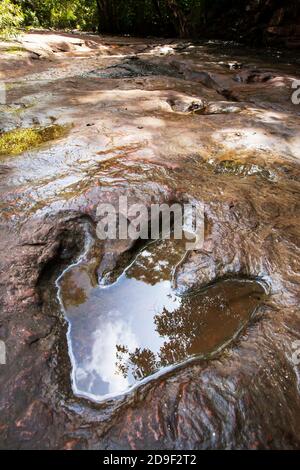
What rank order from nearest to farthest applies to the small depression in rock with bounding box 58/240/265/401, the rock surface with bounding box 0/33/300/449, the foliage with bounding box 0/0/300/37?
the rock surface with bounding box 0/33/300/449
the small depression in rock with bounding box 58/240/265/401
the foliage with bounding box 0/0/300/37

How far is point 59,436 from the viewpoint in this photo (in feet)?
5.36

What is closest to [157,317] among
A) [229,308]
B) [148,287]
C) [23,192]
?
[148,287]

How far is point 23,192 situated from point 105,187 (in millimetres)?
719

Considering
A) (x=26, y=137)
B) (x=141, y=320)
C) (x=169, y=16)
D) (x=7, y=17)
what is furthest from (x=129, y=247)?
(x=169, y=16)

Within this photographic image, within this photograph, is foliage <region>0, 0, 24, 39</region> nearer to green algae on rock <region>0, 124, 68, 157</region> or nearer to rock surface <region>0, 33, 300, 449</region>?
rock surface <region>0, 33, 300, 449</region>

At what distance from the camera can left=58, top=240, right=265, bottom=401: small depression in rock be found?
6.48ft

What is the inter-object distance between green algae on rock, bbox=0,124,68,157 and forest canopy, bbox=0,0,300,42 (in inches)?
302

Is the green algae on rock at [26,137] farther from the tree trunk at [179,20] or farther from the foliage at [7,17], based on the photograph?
the tree trunk at [179,20]

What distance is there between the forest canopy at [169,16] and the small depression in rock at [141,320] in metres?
10.4

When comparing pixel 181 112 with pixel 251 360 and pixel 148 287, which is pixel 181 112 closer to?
pixel 148 287

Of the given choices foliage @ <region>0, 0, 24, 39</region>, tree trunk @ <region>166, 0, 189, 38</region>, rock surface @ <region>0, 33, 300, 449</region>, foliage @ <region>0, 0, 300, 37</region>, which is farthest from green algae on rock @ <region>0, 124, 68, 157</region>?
tree trunk @ <region>166, 0, 189, 38</region>

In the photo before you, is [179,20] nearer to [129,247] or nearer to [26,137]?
[26,137]

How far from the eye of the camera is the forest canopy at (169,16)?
12758 mm

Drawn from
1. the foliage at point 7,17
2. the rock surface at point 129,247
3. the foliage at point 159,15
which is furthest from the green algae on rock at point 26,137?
the foliage at point 159,15
